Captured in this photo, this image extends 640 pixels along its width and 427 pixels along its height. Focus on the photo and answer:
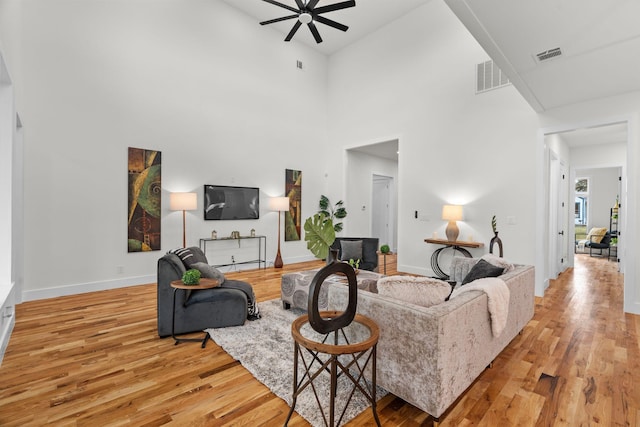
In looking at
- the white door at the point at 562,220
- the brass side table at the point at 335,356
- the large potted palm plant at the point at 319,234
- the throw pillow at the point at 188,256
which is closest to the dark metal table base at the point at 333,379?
the brass side table at the point at 335,356

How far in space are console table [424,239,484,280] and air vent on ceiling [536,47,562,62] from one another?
2.93 m

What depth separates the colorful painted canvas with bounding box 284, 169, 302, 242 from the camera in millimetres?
6973

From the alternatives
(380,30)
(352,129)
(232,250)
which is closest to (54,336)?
(232,250)

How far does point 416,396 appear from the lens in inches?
68.7

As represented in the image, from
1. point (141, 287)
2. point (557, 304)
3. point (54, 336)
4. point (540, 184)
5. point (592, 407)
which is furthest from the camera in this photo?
point (141, 287)

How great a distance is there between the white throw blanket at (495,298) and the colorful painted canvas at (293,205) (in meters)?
5.12

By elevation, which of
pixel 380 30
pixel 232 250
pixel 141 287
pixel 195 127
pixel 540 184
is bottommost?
pixel 141 287

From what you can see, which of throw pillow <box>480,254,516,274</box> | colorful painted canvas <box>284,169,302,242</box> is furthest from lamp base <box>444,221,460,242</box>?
colorful painted canvas <box>284,169,302,242</box>

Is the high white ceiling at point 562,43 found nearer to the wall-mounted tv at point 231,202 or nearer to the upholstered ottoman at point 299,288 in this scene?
the upholstered ottoman at point 299,288

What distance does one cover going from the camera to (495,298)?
2.13 metres

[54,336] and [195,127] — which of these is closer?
[54,336]

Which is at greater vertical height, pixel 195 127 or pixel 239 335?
pixel 195 127

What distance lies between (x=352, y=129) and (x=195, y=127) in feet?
11.5

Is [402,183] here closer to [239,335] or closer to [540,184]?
[540,184]
